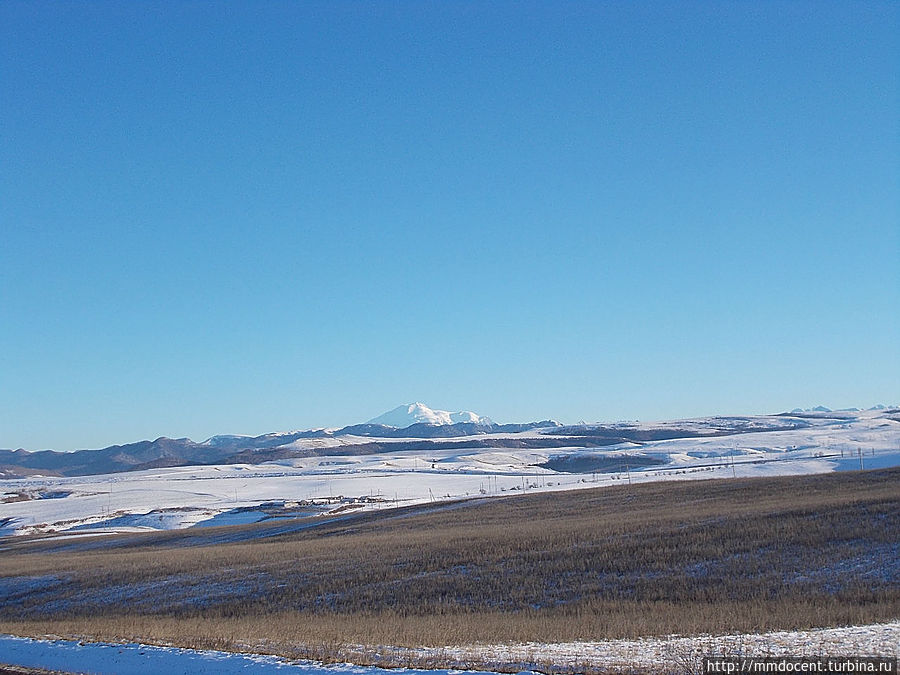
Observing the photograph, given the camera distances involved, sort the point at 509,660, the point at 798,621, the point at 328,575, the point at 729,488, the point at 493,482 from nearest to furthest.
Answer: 1. the point at 509,660
2. the point at 798,621
3. the point at 328,575
4. the point at 729,488
5. the point at 493,482

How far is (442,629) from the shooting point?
17375 mm

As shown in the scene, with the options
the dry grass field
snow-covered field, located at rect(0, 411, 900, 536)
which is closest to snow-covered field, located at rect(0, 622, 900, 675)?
the dry grass field

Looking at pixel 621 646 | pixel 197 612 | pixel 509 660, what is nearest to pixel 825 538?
pixel 621 646

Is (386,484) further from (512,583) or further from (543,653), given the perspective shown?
(543,653)

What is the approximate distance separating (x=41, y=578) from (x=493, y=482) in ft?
290

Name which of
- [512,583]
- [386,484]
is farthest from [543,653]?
[386,484]

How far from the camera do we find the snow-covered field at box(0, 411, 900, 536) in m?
84.3

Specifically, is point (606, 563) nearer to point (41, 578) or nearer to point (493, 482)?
point (41, 578)

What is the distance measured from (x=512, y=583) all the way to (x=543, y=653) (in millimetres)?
9530

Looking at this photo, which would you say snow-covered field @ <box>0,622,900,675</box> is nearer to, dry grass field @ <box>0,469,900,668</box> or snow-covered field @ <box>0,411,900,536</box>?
dry grass field @ <box>0,469,900,668</box>

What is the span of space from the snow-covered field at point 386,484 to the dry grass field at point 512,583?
45719 mm

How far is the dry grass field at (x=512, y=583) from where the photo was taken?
16.9 m

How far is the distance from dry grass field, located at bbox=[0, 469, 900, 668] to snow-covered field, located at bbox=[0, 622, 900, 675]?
3.49ft

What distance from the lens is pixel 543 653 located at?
14.0 meters
